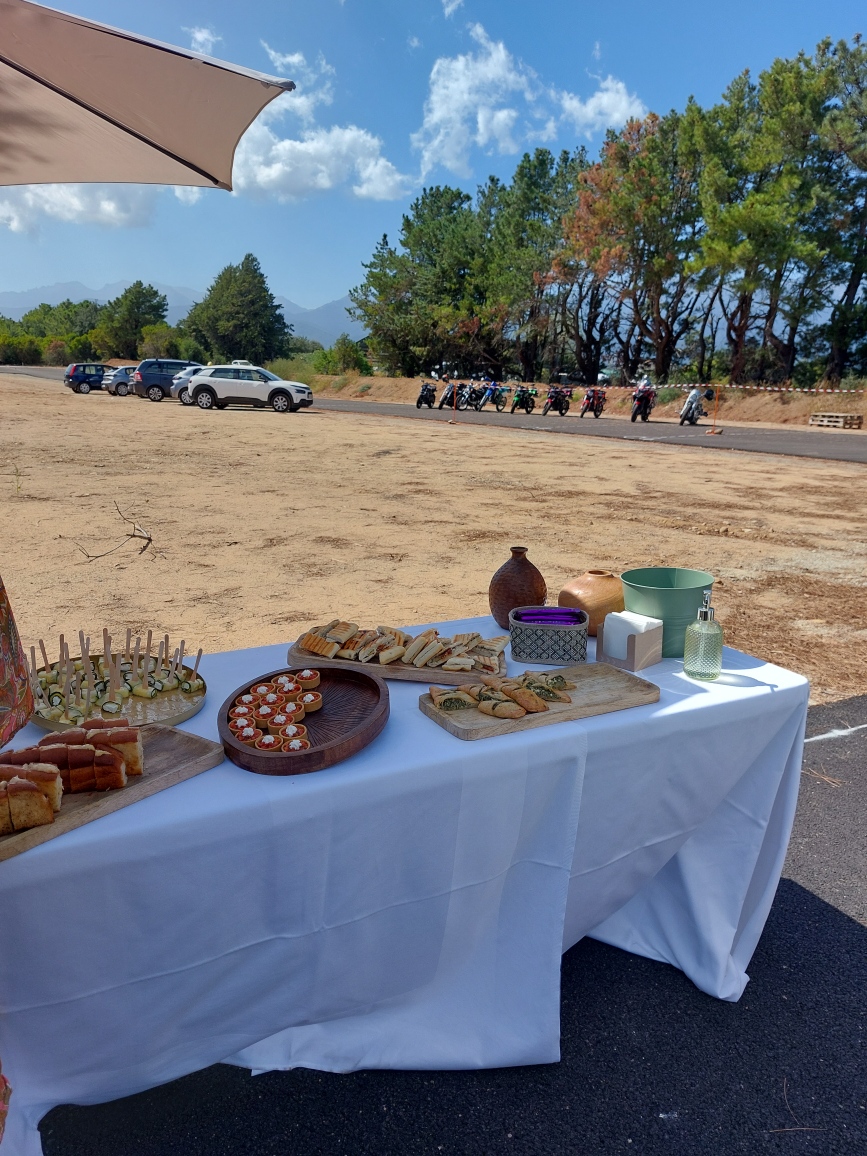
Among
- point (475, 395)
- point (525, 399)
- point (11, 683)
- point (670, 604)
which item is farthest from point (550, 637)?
point (475, 395)

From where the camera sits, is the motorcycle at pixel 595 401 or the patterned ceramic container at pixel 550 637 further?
the motorcycle at pixel 595 401

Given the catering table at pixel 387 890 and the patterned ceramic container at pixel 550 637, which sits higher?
the patterned ceramic container at pixel 550 637

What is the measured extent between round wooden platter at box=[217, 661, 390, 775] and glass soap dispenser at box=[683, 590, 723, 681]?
2.62 feet

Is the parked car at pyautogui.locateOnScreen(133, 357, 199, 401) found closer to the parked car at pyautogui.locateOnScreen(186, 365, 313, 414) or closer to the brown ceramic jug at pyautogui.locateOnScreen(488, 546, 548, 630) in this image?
the parked car at pyautogui.locateOnScreen(186, 365, 313, 414)

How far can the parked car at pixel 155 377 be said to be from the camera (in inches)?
1075

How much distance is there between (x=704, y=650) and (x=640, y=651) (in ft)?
0.52

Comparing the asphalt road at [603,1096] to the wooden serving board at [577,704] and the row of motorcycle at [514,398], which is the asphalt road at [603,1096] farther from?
the row of motorcycle at [514,398]

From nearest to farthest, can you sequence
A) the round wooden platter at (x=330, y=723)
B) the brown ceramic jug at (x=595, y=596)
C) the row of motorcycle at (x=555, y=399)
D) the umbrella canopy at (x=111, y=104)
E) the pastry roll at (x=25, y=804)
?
the pastry roll at (x=25, y=804)
the round wooden platter at (x=330, y=723)
the umbrella canopy at (x=111, y=104)
the brown ceramic jug at (x=595, y=596)
the row of motorcycle at (x=555, y=399)

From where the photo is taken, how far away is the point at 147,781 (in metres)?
1.42

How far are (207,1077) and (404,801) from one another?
2.97 ft

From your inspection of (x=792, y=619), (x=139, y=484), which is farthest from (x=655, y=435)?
(x=792, y=619)

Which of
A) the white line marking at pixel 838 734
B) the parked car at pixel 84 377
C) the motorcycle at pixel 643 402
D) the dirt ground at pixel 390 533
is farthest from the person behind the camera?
the parked car at pixel 84 377

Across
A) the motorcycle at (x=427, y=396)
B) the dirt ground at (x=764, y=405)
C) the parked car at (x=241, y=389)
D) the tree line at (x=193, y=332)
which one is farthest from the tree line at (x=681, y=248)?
the tree line at (x=193, y=332)

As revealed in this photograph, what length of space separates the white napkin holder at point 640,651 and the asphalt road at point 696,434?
48.6 ft
